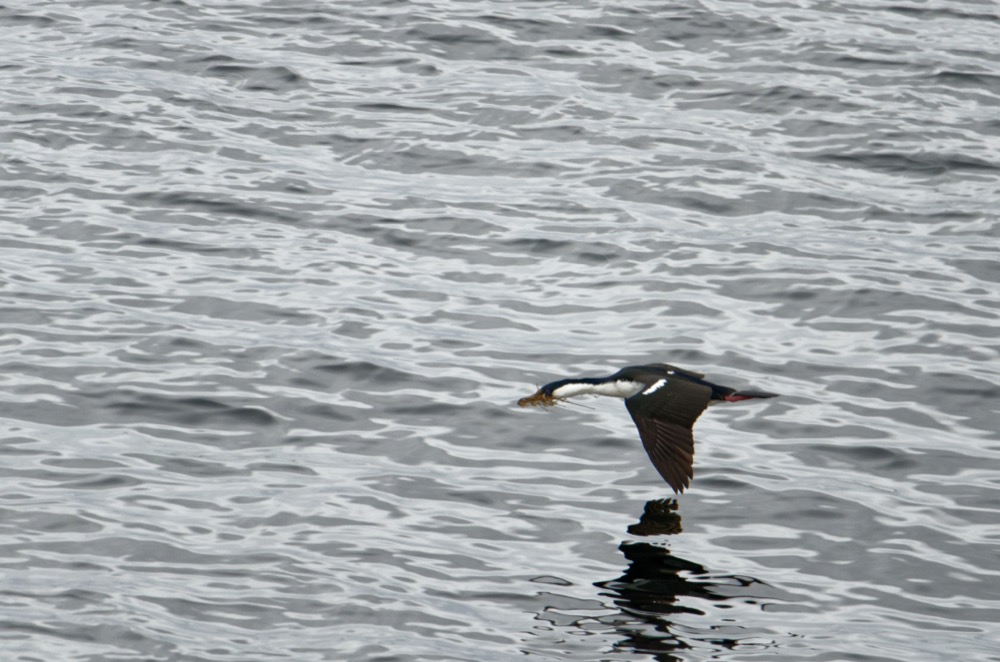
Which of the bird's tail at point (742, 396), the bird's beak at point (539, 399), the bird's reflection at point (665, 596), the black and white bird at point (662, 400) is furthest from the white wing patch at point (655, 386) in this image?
the bird's reflection at point (665, 596)

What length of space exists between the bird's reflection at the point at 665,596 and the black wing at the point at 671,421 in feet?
1.40

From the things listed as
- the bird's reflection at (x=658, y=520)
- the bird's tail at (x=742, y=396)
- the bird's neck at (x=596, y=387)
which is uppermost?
the bird's neck at (x=596, y=387)

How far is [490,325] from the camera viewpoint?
1236 cm

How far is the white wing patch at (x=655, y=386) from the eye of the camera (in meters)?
9.52

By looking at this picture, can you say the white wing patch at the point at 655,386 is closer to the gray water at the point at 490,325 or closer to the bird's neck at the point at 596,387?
the bird's neck at the point at 596,387

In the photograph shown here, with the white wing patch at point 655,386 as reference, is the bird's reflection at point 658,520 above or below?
below

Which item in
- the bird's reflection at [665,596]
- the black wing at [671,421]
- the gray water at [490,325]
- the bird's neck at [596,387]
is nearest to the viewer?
the bird's reflection at [665,596]

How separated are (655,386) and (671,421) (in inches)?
15.4

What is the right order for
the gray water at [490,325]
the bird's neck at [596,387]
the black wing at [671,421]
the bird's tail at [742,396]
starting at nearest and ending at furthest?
the gray water at [490,325] → the black wing at [671,421] → the bird's neck at [596,387] → the bird's tail at [742,396]

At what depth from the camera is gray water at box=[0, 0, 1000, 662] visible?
8305mm

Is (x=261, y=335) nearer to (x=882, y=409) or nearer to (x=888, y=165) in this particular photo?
(x=882, y=409)

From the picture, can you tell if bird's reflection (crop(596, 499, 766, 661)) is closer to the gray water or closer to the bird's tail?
the gray water

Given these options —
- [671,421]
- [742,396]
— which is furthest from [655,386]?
[742,396]

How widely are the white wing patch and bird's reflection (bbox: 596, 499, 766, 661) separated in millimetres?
895
